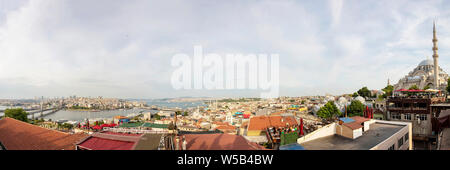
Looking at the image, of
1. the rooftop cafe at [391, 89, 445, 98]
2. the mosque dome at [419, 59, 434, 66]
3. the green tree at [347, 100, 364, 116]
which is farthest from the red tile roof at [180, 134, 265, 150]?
the mosque dome at [419, 59, 434, 66]

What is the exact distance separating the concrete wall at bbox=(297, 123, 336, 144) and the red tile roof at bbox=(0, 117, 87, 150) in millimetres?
5612

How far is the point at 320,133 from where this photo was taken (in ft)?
17.1

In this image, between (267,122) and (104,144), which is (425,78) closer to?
(267,122)

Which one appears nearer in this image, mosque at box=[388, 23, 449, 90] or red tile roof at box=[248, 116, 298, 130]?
red tile roof at box=[248, 116, 298, 130]

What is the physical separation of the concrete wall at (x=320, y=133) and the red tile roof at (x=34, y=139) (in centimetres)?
561

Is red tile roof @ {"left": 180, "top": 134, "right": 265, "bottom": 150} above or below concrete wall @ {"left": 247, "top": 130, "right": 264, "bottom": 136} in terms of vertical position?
above

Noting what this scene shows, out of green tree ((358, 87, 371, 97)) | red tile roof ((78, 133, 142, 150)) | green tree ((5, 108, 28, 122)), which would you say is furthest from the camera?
green tree ((358, 87, 371, 97))

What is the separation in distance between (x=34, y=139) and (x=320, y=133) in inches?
298

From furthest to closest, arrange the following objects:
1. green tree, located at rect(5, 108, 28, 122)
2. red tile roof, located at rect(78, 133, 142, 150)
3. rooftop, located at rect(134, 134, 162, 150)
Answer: green tree, located at rect(5, 108, 28, 122), red tile roof, located at rect(78, 133, 142, 150), rooftop, located at rect(134, 134, 162, 150)

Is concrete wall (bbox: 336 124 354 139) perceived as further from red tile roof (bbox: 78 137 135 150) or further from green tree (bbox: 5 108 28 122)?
green tree (bbox: 5 108 28 122)

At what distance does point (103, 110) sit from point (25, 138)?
6642 centimetres

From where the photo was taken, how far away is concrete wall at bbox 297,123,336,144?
16.1 feet
